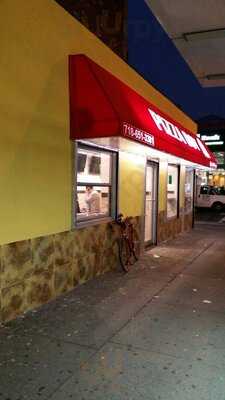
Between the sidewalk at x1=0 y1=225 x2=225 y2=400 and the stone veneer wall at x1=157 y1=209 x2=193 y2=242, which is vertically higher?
the stone veneer wall at x1=157 y1=209 x2=193 y2=242

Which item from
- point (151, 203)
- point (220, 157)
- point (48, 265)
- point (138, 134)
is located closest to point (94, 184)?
point (138, 134)

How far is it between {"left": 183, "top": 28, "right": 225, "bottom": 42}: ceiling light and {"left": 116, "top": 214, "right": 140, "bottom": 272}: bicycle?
5844 millimetres

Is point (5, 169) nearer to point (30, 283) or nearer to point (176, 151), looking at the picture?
point (30, 283)

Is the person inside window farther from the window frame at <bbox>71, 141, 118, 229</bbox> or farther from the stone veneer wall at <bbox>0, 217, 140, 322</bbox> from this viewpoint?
the stone veneer wall at <bbox>0, 217, 140, 322</bbox>

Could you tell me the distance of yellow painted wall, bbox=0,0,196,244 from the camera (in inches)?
195

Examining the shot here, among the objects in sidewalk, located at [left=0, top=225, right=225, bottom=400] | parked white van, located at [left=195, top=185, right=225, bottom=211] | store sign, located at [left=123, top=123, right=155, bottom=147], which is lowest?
sidewalk, located at [left=0, top=225, right=225, bottom=400]

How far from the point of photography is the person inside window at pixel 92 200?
7578 millimetres

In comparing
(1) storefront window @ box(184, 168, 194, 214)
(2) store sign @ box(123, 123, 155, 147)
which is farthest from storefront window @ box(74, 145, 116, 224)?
(1) storefront window @ box(184, 168, 194, 214)

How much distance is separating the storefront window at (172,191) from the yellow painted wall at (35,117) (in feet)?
24.1

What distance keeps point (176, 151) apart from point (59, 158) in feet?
13.8

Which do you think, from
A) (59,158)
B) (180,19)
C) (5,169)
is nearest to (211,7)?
(180,19)

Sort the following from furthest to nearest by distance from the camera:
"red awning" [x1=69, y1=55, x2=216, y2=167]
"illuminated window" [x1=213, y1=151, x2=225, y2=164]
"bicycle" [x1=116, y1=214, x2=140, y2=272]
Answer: "illuminated window" [x1=213, y1=151, x2=225, y2=164], "bicycle" [x1=116, y1=214, x2=140, y2=272], "red awning" [x1=69, y1=55, x2=216, y2=167]

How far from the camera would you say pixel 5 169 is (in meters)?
4.94

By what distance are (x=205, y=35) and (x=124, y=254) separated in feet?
22.5
